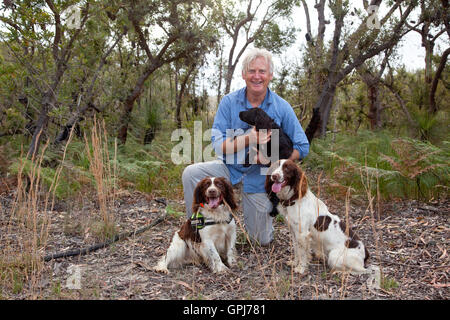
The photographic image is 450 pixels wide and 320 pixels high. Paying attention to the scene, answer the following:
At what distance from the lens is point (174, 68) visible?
10.6m

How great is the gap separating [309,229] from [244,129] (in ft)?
4.29

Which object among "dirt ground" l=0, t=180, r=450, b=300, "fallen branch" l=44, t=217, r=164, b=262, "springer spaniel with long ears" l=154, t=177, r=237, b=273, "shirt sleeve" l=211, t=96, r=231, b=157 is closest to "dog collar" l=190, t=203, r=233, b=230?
"springer spaniel with long ears" l=154, t=177, r=237, b=273

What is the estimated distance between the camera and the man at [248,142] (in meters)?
4.00

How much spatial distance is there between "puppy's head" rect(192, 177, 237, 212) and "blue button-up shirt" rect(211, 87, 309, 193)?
24.2 inches

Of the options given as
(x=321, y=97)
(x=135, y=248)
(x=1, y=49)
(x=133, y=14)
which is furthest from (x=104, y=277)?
(x=321, y=97)

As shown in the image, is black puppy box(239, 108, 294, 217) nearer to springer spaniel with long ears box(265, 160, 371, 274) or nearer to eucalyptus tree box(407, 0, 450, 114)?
springer spaniel with long ears box(265, 160, 371, 274)

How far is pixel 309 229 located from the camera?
3.49 metres

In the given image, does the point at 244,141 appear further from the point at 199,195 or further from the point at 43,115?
the point at 43,115

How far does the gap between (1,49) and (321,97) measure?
5.82m


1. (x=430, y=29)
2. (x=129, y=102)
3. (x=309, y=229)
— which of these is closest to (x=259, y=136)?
(x=309, y=229)

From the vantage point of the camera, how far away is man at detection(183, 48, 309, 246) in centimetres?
400

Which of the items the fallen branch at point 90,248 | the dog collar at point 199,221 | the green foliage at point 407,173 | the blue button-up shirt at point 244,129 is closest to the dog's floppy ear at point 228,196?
the dog collar at point 199,221

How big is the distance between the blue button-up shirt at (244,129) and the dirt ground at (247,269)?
697 millimetres

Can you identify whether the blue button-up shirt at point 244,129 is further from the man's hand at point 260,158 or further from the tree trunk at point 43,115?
the tree trunk at point 43,115
